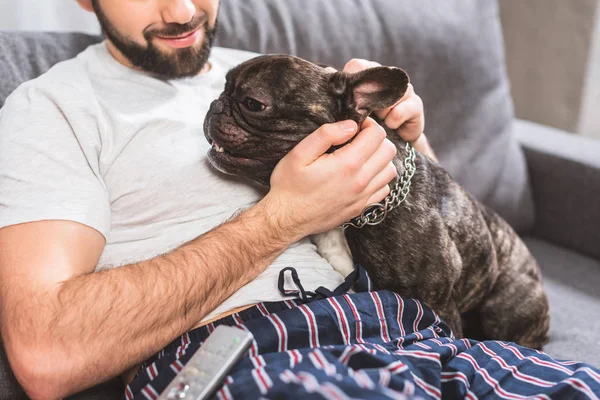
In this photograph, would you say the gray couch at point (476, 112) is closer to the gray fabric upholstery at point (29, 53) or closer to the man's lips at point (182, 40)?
the man's lips at point (182, 40)

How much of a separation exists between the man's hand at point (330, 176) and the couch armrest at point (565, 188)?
4.17ft

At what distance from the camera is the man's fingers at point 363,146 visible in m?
1.42

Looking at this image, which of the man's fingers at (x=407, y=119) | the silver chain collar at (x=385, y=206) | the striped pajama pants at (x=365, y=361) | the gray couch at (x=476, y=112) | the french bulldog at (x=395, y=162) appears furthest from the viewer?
the gray couch at (x=476, y=112)

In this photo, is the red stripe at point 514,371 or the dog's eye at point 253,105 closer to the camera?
the red stripe at point 514,371

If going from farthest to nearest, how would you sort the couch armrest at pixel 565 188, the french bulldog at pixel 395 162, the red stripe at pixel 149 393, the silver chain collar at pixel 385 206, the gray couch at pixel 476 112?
the couch armrest at pixel 565 188 < the gray couch at pixel 476 112 < the silver chain collar at pixel 385 206 < the french bulldog at pixel 395 162 < the red stripe at pixel 149 393

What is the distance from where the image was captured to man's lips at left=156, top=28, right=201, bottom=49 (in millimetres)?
1658

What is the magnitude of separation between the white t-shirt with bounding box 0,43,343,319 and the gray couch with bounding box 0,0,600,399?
0.60 meters

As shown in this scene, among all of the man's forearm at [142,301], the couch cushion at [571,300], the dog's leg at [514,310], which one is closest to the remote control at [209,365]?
the man's forearm at [142,301]

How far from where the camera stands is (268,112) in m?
1.40

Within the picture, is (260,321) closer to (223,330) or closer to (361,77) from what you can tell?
(223,330)

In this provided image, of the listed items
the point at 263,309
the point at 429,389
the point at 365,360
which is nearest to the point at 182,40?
the point at 263,309

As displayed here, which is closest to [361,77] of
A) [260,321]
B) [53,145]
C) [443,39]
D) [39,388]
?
[260,321]

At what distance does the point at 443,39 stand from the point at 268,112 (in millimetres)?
1247

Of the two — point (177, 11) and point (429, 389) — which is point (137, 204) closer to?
point (177, 11)
